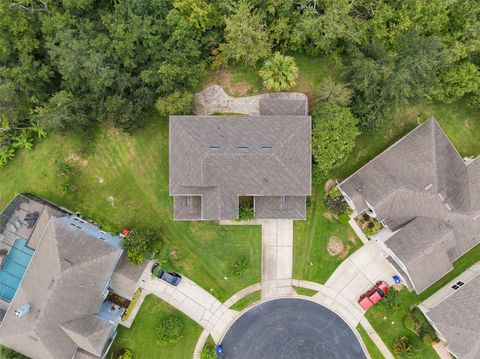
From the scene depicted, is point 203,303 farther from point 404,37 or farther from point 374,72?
point 404,37

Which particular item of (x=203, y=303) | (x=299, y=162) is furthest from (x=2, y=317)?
(x=299, y=162)

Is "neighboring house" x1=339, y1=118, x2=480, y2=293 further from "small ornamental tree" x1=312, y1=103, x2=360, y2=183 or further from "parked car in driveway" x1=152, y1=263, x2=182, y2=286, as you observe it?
"parked car in driveway" x1=152, y1=263, x2=182, y2=286

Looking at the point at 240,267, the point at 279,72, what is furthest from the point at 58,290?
the point at 279,72

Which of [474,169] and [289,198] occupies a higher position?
[474,169]

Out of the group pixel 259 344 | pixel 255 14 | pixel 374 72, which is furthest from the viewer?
pixel 259 344

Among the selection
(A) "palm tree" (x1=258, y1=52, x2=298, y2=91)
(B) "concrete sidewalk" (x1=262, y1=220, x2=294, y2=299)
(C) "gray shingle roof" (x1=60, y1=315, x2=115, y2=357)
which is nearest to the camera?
(C) "gray shingle roof" (x1=60, y1=315, x2=115, y2=357)

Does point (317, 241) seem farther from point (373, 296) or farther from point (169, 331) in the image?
point (169, 331)

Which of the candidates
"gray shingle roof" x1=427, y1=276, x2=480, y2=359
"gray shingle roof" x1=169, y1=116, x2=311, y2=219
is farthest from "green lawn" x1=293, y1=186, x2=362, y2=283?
"gray shingle roof" x1=427, y1=276, x2=480, y2=359
